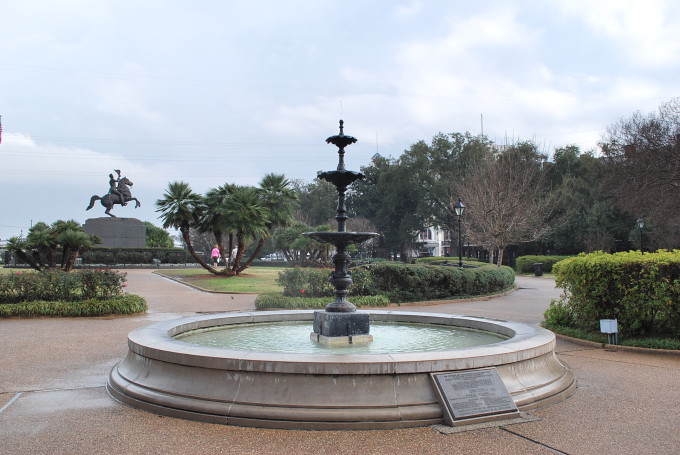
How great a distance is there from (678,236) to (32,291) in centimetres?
3960

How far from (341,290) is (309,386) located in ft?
9.74

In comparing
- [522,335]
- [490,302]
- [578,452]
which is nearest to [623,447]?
[578,452]

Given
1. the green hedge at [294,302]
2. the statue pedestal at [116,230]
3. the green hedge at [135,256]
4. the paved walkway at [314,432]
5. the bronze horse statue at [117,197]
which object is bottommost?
the paved walkway at [314,432]

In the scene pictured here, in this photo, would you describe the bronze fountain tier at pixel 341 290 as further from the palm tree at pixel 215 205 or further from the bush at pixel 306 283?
the palm tree at pixel 215 205

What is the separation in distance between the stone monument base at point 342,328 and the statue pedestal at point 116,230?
40.9m

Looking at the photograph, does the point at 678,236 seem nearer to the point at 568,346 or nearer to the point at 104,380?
the point at 568,346

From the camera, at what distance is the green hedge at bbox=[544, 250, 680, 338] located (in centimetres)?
918

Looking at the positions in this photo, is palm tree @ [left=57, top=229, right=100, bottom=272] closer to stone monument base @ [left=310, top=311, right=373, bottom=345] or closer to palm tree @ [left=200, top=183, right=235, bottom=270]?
palm tree @ [left=200, top=183, right=235, bottom=270]

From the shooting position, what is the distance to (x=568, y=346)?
9805mm

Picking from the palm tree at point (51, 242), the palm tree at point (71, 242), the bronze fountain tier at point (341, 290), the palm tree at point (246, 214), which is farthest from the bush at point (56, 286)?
the palm tree at point (246, 214)

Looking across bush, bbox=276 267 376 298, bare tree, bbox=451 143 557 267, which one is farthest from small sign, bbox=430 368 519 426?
bare tree, bbox=451 143 557 267

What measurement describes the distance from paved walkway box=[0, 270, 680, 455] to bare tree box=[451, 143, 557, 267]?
27.3 meters

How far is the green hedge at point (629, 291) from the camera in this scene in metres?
9.18

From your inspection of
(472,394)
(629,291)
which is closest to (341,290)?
(472,394)
